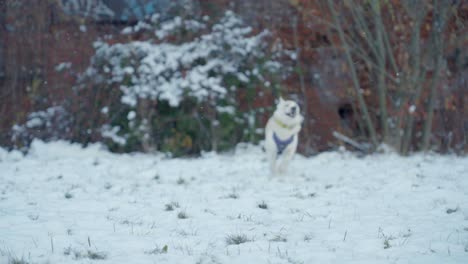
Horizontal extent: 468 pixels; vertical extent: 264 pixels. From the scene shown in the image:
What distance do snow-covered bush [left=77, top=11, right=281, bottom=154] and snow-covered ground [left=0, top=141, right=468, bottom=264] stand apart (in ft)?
4.17

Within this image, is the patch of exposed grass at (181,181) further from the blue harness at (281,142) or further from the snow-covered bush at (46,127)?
the snow-covered bush at (46,127)

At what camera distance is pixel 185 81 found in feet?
26.7

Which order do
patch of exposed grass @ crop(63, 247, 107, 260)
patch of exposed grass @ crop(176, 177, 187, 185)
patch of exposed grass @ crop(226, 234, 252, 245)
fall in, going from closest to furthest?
patch of exposed grass @ crop(63, 247, 107, 260), patch of exposed grass @ crop(226, 234, 252, 245), patch of exposed grass @ crop(176, 177, 187, 185)

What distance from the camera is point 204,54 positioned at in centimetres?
833

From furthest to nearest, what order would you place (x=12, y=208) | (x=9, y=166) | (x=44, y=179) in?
(x=9, y=166), (x=44, y=179), (x=12, y=208)

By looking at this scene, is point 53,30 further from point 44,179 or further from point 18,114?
point 44,179

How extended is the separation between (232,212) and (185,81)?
14.0ft

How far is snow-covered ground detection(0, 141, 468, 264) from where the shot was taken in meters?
3.08

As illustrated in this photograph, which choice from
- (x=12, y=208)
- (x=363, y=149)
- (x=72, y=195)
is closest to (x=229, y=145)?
(x=363, y=149)

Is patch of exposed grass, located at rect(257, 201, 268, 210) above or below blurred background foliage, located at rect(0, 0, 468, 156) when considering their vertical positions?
below

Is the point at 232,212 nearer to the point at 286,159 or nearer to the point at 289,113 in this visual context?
the point at 286,159

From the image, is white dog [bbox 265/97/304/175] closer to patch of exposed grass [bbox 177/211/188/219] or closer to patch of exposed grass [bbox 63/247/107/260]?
patch of exposed grass [bbox 177/211/188/219]

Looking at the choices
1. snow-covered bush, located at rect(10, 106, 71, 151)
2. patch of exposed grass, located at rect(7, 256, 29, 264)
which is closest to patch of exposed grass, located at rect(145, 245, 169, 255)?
patch of exposed grass, located at rect(7, 256, 29, 264)

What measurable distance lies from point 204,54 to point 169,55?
569 millimetres
